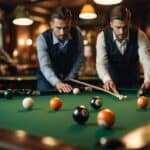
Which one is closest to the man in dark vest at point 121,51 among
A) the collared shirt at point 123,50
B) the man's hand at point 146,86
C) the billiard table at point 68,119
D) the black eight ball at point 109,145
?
the collared shirt at point 123,50

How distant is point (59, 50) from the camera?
4.45 m

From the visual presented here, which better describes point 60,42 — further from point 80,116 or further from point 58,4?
point 58,4

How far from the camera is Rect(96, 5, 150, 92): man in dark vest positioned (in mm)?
3898

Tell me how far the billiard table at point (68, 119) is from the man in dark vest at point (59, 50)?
97 centimetres

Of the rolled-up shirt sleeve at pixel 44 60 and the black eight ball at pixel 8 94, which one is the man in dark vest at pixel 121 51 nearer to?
the rolled-up shirt sleeve at pixel 44 60

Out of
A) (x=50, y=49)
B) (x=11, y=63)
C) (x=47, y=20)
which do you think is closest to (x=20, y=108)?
(x=50, y=49)

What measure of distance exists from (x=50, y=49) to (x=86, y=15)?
3.02 meters

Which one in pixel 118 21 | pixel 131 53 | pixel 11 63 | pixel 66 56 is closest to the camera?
pixel 118 21

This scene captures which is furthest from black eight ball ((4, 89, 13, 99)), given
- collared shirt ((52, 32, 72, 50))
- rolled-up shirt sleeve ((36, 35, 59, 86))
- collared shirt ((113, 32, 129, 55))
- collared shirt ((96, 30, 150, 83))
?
collared shirt ((113, 32, 129, 55))

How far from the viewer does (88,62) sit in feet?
35.3

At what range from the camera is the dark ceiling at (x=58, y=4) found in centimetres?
1008

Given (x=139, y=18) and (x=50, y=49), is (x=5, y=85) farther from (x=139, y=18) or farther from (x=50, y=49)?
(x=139, y=18)

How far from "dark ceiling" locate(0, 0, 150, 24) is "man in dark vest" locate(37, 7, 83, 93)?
5.57 meters

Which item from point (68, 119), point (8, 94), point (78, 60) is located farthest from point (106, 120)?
point (78, 60)
